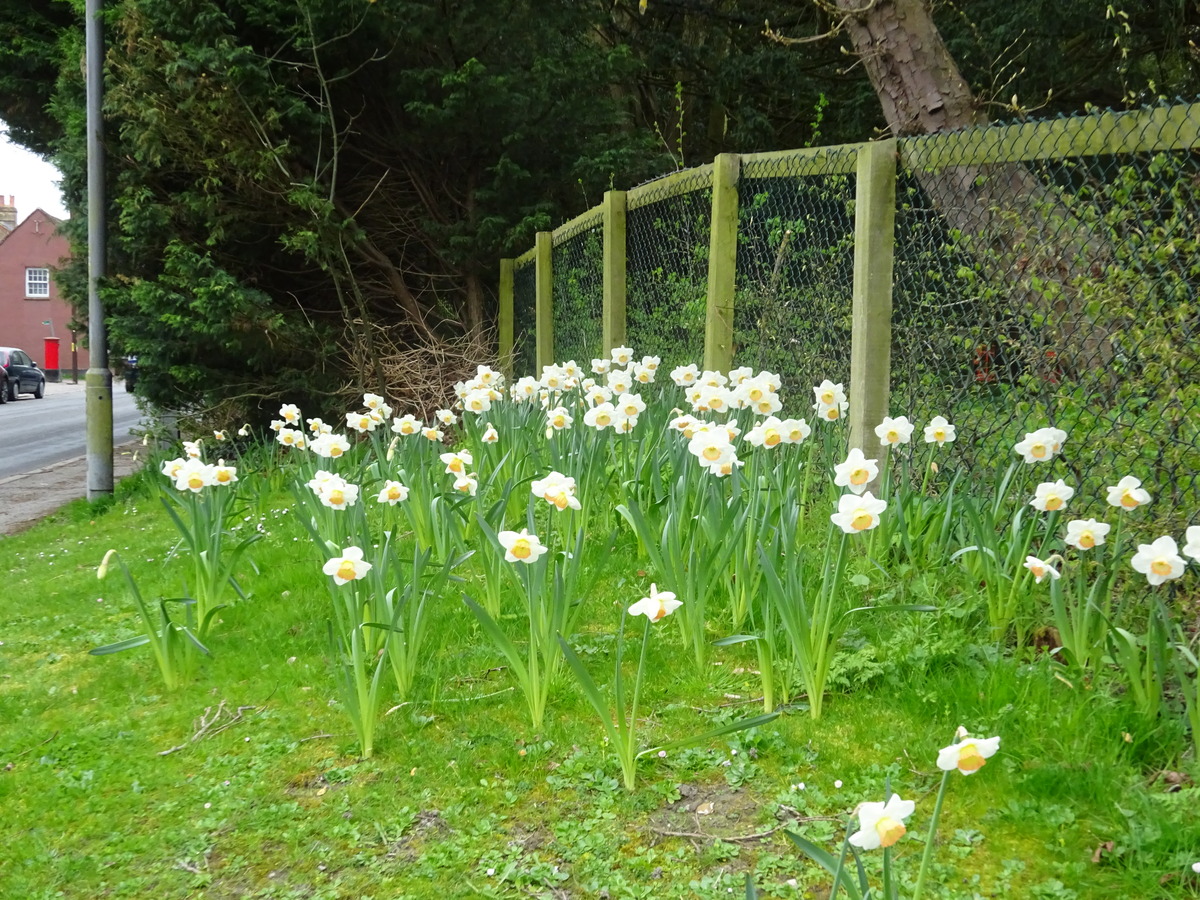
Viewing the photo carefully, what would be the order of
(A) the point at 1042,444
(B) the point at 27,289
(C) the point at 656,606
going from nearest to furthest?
(C) the point at 656,606 < (A) the point at 1042,444 < (B) the point at 27,289

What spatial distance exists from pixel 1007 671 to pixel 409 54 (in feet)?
25.0

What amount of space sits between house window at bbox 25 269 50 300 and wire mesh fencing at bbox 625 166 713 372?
4866cm

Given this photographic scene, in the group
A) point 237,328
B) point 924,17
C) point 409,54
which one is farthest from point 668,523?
point 409,54

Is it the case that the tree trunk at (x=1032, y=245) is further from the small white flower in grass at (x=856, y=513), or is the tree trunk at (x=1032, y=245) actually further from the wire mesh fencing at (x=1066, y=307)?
the small white flower in grass at (x=856, y=513)

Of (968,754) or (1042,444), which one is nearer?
(968,754)

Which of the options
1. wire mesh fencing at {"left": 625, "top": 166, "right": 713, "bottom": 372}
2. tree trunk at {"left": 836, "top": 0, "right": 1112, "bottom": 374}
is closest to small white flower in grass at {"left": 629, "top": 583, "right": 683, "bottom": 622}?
tree trunk at {"left": 836, "top": 0, "right": 1112, "bottom": 374}

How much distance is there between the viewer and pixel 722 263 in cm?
460

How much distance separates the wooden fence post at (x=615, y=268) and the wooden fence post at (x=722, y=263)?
4.25 feet

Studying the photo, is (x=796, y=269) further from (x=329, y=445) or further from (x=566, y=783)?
(x=566, y=783)

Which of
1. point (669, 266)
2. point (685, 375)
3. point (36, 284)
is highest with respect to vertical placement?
point (36, 284)

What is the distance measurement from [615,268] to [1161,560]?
426 centimetres

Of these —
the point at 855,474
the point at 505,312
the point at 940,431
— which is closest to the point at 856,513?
the point at 855,474

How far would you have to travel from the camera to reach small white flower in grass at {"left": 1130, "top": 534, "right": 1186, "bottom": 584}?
78.2 inches

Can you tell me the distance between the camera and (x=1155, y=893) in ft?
5.61
